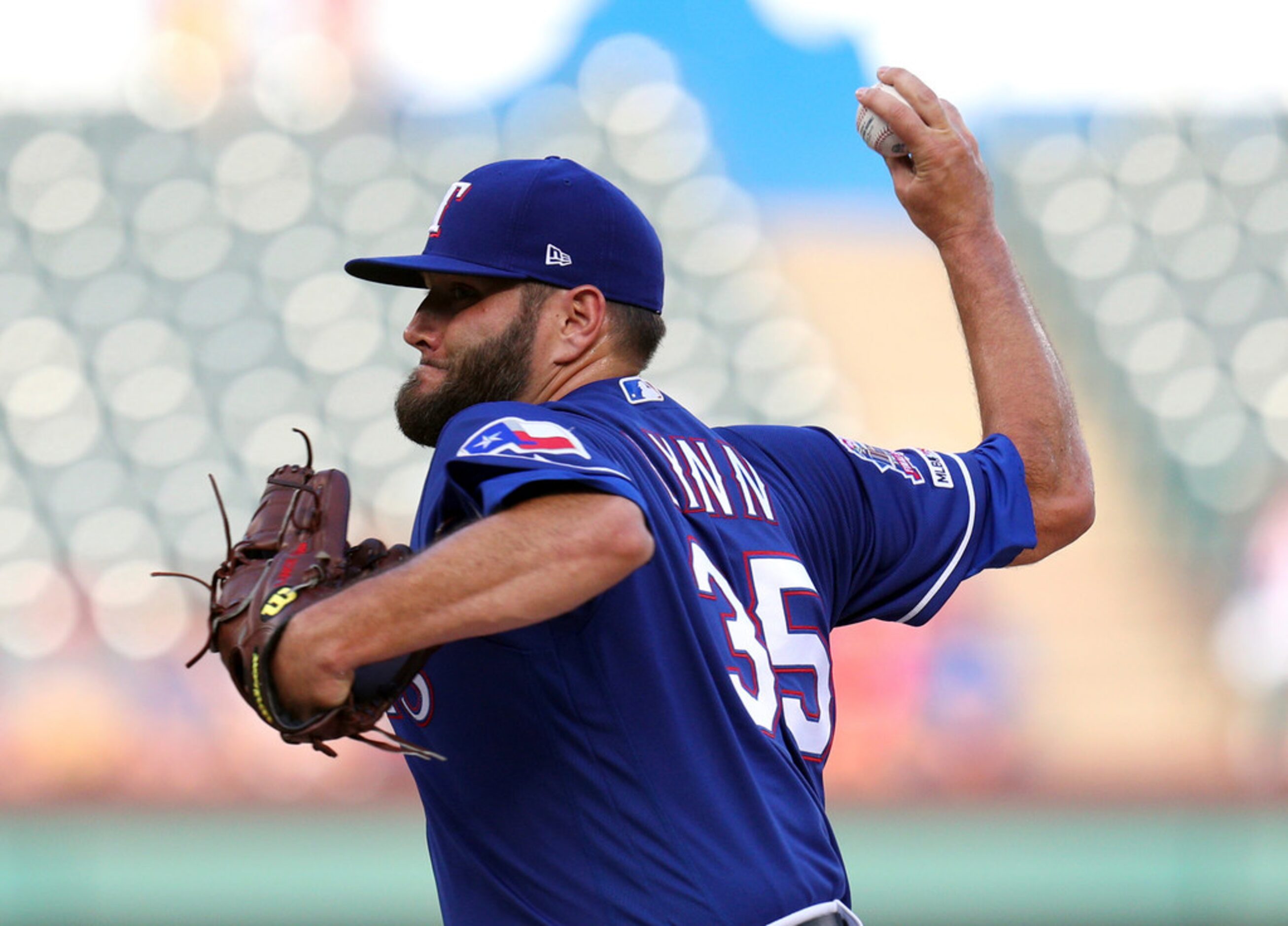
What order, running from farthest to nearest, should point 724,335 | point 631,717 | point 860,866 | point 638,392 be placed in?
point 724,335 < point 860,866 < point 638,392 < point 631,717

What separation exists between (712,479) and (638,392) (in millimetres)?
148

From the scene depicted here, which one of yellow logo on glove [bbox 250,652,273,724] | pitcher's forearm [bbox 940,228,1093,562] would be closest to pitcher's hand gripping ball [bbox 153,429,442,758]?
yellow logo on glove [bbox 250,652,273,724]

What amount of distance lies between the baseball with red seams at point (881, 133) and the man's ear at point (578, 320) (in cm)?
47

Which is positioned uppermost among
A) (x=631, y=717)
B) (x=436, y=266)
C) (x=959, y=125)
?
(x=959, y=125)

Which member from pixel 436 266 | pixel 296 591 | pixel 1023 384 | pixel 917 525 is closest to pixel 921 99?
pixel 1023 384

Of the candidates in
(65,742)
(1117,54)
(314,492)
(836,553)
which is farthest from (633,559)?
(1117,54)

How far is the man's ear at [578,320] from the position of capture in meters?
1.50

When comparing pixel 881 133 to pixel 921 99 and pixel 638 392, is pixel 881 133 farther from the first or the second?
pixel 638 392

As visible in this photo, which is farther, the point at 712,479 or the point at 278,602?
the point at 712,479

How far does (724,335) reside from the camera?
6168mm

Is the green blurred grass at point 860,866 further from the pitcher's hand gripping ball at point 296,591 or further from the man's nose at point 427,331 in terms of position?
the pitcher's hand gripping ball at point 296,591

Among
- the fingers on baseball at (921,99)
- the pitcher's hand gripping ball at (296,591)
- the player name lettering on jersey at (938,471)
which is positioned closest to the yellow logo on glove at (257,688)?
the pitcher's hand gripping ball at (296,591)

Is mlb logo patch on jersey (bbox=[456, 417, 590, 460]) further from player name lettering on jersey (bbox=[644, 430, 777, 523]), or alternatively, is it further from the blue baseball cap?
the blue baseball cap

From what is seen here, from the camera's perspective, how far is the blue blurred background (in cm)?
510
